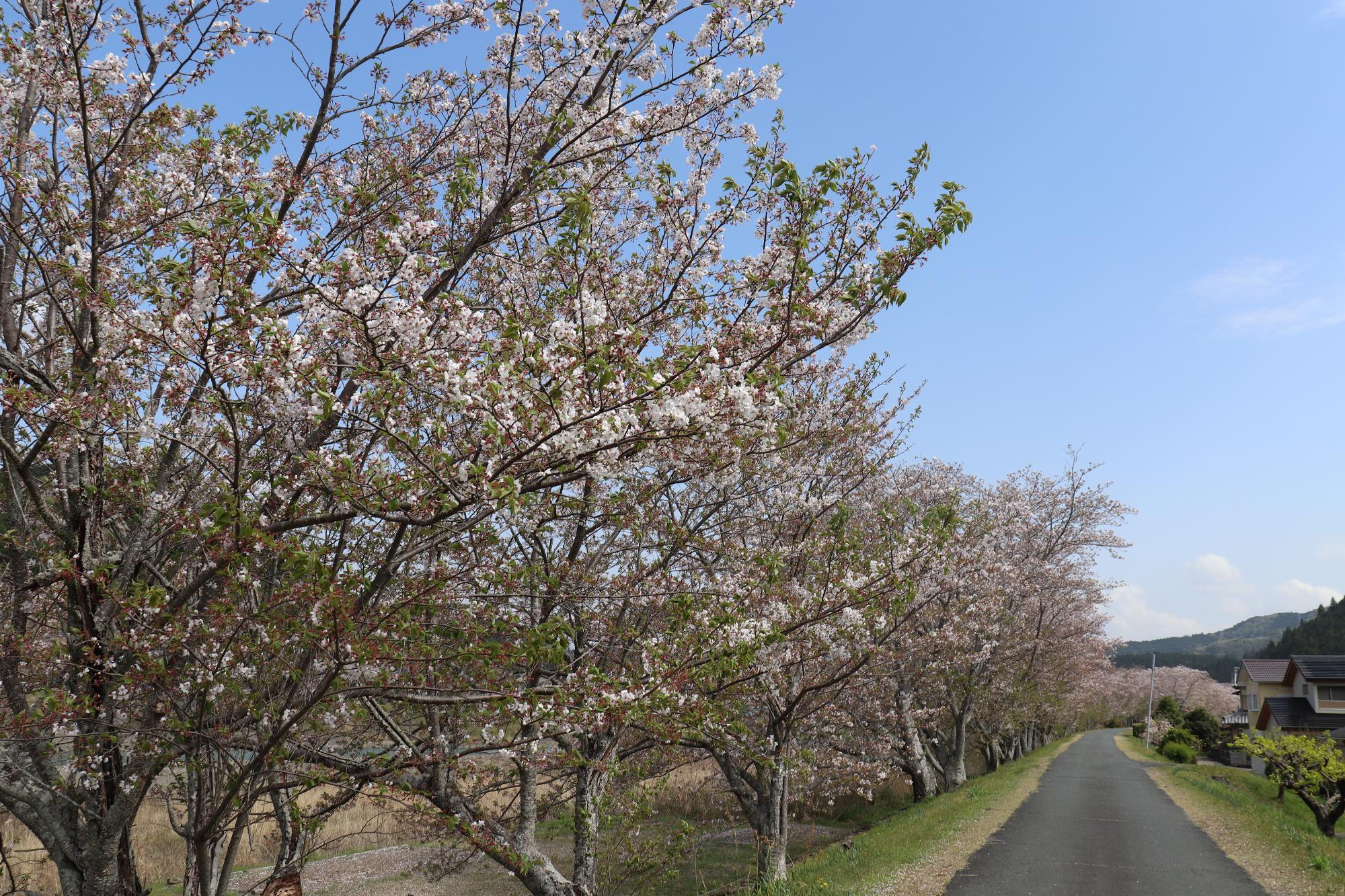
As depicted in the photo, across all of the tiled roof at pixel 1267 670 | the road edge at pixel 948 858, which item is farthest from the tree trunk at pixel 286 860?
the tiled roof at pixel 1267 670

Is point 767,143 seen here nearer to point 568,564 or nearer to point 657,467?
point 657,467

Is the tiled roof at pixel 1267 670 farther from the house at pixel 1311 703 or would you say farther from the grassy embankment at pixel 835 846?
the grassy embankment at pixel 835 846

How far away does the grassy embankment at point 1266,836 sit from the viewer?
1260cm

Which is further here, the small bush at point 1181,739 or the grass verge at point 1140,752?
the small bush at point 1181,739

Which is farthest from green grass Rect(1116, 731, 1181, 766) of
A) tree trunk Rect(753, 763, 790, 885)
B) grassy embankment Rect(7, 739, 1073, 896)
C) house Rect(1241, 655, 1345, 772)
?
tree trunk Rect(753, 763, 790, 885)

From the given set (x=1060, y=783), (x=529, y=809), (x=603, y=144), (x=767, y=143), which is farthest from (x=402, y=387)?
(x=1060, y=783)

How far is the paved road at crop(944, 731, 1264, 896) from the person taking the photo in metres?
12.2

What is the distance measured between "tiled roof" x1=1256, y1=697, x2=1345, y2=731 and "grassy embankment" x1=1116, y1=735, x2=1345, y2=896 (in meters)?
23.2

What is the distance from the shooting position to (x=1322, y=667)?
50.7 m

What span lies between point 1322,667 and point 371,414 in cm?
6645

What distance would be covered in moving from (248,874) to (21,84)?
1839 centimetres

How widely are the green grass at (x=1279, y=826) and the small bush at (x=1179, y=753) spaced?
27.5 ft

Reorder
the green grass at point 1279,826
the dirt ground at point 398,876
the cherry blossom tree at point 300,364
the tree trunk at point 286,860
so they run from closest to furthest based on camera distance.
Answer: the cherry blossom tree at point 300,364
the tree trunk at point 286,860
the green grass at point 1279,826
the dirt ground at point 398,876

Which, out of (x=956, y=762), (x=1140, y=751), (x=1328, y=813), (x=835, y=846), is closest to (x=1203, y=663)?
(x=1140, y=751)
